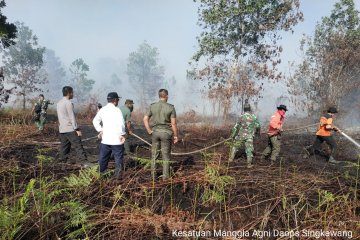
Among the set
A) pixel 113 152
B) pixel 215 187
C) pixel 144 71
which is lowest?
pixel 215 187

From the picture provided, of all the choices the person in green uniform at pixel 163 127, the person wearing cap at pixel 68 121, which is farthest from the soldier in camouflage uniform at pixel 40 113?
the person in green uniform at pixel 163 127

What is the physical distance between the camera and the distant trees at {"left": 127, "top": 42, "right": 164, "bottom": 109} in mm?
75938

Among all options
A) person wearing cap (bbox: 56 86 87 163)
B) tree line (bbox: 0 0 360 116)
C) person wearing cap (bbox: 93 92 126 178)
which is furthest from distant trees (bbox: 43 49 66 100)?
person wearing cap (bbox: 93 92 126 178)

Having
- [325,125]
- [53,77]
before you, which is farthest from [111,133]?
[53,77]

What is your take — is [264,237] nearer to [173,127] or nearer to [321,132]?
[173,127]

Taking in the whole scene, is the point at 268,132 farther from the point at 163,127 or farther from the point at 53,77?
the point at 53,77

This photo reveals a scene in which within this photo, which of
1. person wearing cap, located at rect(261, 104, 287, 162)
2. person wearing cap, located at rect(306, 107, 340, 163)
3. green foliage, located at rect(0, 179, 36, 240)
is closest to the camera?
green foliage, located at rect(0, 179, 36, 240)

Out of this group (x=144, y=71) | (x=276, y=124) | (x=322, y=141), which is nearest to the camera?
(x=276, y=124)

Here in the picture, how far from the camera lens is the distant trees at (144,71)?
2990 inches

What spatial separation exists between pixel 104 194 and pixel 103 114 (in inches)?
68.4

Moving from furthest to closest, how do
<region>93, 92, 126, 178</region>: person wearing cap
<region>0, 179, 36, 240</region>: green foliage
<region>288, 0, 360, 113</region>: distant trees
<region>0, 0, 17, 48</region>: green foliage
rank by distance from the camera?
1. <region>288, 0, 360, 113</region>: distant trees
2. <region>0, 0, 17, 48</region>: green foliage
3. <region>93, 92, 126, 178</region>: person wearing cap
4. <region>0, 179, 36, 240</region>: green foliage

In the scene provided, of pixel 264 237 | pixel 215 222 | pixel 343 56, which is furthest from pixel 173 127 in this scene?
pixel 343 56

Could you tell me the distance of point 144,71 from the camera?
77.4 m

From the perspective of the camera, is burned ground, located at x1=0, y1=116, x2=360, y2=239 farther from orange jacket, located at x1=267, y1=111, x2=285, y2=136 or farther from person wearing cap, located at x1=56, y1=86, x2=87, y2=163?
orange jacket, located at x1=267, y1=111, x2=285, y2=136
